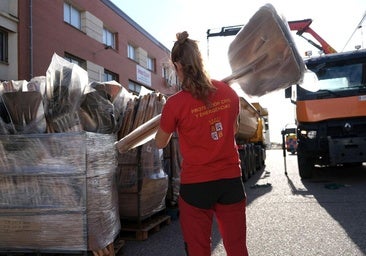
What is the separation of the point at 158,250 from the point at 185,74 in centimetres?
298

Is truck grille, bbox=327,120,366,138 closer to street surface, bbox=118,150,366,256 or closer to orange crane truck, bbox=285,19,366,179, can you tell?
orange crane truck, bbox=285,19,366,179

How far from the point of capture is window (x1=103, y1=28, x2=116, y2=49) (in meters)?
21.0

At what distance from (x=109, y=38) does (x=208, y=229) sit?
20.2m

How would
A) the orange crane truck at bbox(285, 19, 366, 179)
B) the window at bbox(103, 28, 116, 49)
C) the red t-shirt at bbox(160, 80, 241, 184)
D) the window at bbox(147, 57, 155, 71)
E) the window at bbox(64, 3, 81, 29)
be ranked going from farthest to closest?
the window at bbox(147, 57, 155, 71) < the window at bbox(103, 28, 116, 49) < the window at bbox(64, 3, 81, 29) < the orange crane truck at bbox(285, 19, 366, 179) < the red t-shirt at bbox(160, 80, 241, 184)

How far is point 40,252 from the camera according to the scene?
13.5 ft

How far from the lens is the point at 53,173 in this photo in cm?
408

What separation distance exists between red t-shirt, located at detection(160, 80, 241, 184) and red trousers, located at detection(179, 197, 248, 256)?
0.68 feet

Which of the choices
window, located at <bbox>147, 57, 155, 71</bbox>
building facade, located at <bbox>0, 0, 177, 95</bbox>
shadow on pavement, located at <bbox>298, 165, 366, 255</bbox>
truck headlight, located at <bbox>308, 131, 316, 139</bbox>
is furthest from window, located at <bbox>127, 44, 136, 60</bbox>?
truck headlight, located at <bbox>308, 131, 316, 139</bbox>

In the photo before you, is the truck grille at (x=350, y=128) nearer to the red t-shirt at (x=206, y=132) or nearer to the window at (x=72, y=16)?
the red t-shirt at (x=206, y=132)

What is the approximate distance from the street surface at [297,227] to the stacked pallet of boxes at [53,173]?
0.97 m

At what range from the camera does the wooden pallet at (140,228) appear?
17.7 feet

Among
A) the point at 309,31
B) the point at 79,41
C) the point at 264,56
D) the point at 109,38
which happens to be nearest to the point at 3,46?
the point at 79,41

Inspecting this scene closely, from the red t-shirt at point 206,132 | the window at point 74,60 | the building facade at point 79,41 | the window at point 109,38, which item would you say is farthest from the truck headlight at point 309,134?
the window at point 109,38

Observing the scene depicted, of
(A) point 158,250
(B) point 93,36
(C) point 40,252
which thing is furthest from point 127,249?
(B) point 93,36
